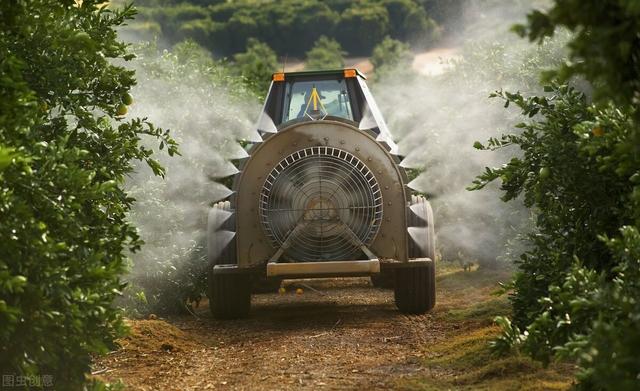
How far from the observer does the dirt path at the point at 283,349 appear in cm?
758

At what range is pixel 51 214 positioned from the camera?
18.5 ft

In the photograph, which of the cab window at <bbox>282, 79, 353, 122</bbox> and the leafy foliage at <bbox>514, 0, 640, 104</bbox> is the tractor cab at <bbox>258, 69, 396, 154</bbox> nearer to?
the cab window at <bbox>282, 79, 353, 122</bbox>

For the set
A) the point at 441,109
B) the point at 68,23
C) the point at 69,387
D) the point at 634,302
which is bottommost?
the point at 69,387

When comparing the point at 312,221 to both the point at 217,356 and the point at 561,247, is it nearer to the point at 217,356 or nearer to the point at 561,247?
the point at 217,356

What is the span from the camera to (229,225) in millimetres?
11148

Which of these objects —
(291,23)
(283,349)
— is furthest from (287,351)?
(291,23)

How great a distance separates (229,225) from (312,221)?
3.53 ft

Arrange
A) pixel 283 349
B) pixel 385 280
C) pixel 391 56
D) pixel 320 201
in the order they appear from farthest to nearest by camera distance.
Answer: pixel 391 56, pixel 385 280, pixel 320 201, pixel 283 349

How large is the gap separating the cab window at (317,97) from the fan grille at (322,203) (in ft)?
4.97

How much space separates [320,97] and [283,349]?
3.88 m

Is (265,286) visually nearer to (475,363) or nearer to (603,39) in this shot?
(475,363)

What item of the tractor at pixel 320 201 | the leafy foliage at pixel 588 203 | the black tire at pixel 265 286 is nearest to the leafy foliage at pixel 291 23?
the black tire at pixel 265 286

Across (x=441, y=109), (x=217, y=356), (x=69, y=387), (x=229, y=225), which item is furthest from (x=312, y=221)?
(x=441, y=109)

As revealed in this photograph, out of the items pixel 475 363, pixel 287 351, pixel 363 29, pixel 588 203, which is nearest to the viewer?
pixel 588 203
